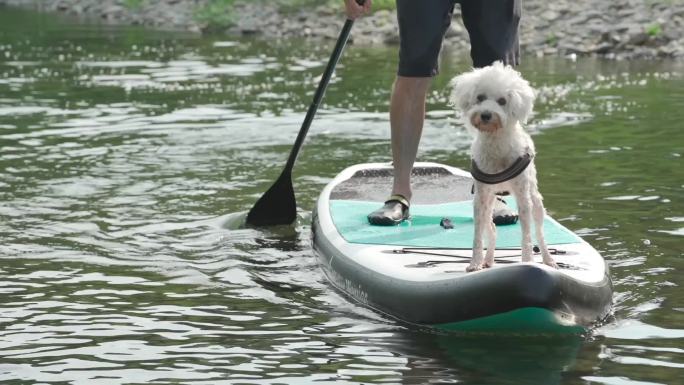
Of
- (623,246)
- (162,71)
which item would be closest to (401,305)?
(623,246)

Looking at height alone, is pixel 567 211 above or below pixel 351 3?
below

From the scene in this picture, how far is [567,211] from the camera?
10.3 meters

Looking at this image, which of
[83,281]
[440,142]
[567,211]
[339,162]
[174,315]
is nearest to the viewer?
[174,315]

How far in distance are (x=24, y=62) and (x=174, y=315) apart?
17.8 meters

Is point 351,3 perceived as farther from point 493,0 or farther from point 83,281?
point 83,281

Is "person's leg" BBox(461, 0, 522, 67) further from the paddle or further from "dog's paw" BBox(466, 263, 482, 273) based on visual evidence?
the paddle

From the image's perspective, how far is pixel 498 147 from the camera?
253 inches

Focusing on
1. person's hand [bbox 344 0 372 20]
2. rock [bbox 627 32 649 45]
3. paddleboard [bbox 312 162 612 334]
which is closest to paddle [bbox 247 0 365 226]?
paddleboard [bbox 312 162 612 334]

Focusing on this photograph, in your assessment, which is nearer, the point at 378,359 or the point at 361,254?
the point at 378,359

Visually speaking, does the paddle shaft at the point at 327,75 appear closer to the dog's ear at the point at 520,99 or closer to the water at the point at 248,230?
the water at the point at 248,230

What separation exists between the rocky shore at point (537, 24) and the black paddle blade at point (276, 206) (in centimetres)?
1535

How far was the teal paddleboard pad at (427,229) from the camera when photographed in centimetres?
754

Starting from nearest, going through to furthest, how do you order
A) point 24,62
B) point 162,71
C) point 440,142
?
point 440,142 < point 162,71 < point 24,62

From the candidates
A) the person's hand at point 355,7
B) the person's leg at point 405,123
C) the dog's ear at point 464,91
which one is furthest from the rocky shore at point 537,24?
the dog's ear at point 464,91
